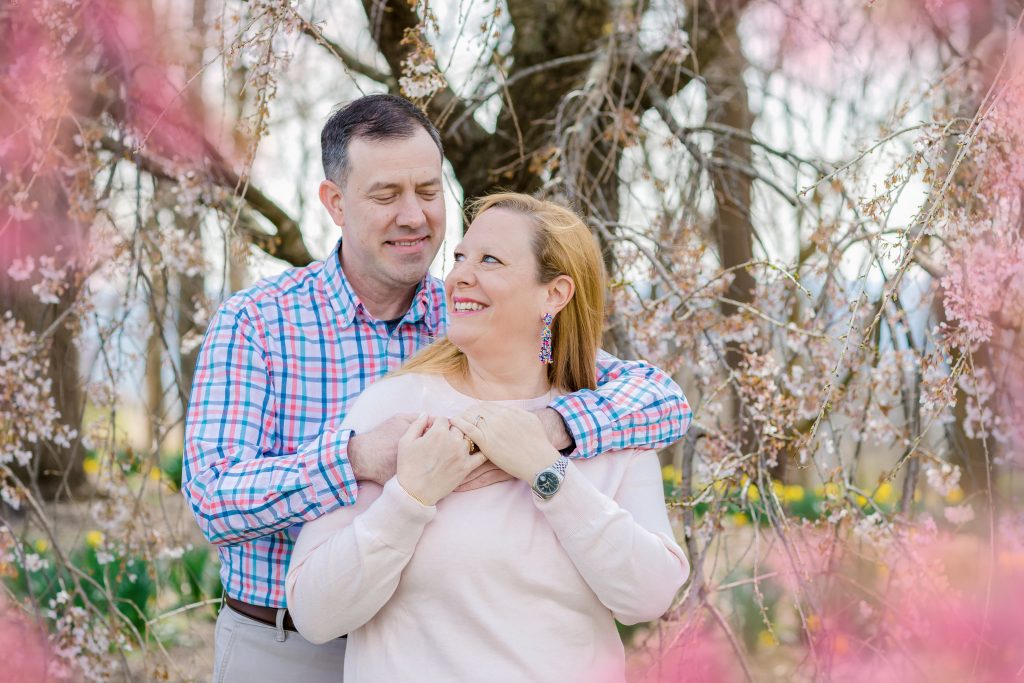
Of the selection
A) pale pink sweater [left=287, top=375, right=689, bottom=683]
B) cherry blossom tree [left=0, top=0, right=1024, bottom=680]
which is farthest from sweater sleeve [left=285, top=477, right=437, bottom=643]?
cherry blossom tree [left=0, top=0, right=1024, bottom=680]

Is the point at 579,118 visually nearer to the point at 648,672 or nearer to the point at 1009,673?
the point at 648,672

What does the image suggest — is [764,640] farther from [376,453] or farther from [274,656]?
[376,453]

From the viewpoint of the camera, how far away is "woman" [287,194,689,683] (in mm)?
1468

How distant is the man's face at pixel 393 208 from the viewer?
189 centimetres

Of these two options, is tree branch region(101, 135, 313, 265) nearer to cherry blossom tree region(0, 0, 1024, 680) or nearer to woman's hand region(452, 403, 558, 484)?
cherry blossom tree region(0, 0, 1024, 680)

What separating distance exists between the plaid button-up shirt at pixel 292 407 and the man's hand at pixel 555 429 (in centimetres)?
1

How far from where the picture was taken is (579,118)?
2.77 meters

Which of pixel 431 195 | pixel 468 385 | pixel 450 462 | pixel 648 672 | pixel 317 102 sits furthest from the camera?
pixel 317 102

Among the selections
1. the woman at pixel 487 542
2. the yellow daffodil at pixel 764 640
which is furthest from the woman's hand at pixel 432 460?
the yellow daffodil at pixel 764 640

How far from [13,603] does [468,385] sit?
1718mm

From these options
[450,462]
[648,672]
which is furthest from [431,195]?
[648,672]

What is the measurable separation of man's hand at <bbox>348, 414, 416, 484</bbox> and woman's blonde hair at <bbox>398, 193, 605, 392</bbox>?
160 mm

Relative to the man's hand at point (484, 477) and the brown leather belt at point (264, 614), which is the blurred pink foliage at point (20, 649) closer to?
the brown leather belt at point (264, 614)

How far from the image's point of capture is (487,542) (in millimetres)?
1529
